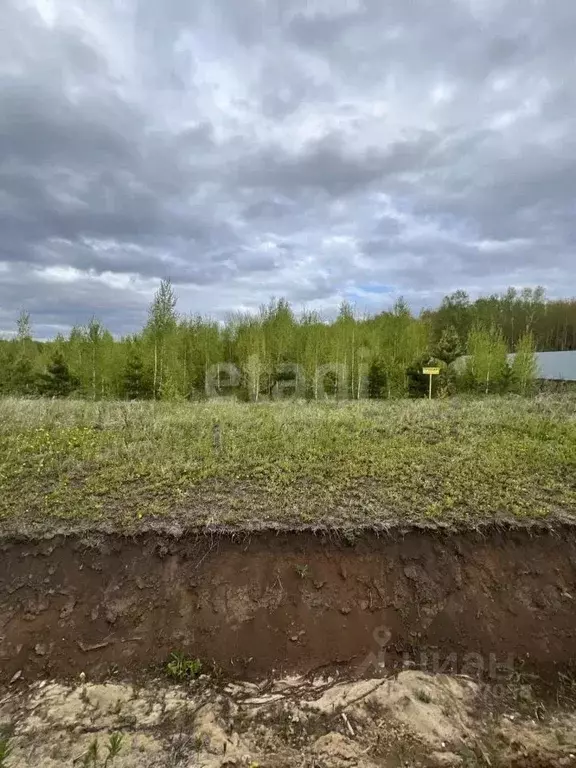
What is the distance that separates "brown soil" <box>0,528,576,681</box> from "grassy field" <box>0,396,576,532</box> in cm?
27

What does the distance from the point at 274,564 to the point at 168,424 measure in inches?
147

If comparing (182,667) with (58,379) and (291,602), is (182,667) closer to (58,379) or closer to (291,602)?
(291,602)

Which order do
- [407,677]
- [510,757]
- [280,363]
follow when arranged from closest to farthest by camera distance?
1. [510,757]
2. [407,677]
3. [280,363]

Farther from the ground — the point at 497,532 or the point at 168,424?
the point at 168,424

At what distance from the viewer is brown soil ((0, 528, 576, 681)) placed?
11.1ft

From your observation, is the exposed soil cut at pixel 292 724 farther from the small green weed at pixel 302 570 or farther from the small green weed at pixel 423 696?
the small green weed at pixel 302 570

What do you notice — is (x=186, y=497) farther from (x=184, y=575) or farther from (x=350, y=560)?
(x=350, y=560)

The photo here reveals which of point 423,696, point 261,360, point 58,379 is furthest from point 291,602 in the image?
point 58,379

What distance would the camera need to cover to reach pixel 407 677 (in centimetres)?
320

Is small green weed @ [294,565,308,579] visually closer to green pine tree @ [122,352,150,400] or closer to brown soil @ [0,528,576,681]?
brown soil @ [0,528,576,681]

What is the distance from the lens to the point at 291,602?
144 inches

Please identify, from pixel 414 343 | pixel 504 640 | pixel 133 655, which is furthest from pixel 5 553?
pixel 414 343

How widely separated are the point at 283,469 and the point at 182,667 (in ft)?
7.63

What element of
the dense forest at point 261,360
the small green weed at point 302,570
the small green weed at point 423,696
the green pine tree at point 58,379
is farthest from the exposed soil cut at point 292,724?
the green pine tree at point 58,379
